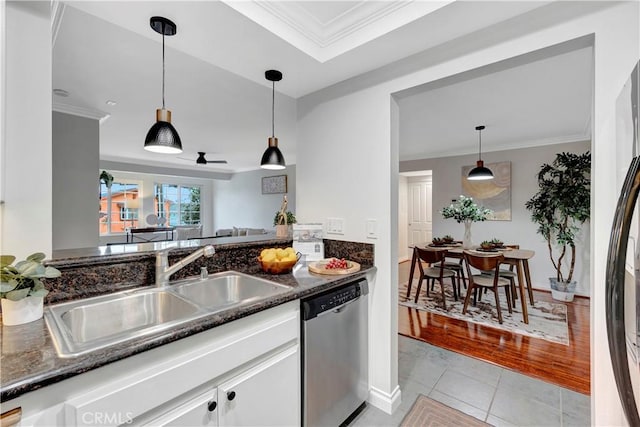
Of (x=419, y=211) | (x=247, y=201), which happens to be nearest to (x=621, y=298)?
(x=419, y=211)

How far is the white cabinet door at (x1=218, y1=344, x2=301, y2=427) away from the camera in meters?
1.12

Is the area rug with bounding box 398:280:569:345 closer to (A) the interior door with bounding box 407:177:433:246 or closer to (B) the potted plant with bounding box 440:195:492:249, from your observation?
(B) the potted plant with bounding box 440:195:492:249

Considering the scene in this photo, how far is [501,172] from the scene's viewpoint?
4.73 meters

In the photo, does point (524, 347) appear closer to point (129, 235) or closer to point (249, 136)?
point (249, 136)

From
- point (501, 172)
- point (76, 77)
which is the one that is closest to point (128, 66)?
point (76, 77)

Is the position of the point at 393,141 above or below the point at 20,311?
above

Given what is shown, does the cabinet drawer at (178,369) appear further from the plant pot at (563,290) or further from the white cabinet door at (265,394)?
the plant pot at (563,290)

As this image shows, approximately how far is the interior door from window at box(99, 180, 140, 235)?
752cm

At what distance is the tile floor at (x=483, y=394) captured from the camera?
1.76 metres

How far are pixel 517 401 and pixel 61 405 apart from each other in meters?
2.47

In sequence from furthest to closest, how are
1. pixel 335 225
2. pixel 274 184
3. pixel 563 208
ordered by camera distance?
pixel 274 184 → pixel 563 208 → pixel 335 225

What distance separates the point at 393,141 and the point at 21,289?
→ 191 cm

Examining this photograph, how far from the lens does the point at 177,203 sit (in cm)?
882

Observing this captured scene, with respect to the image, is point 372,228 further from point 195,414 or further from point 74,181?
point 74,181
